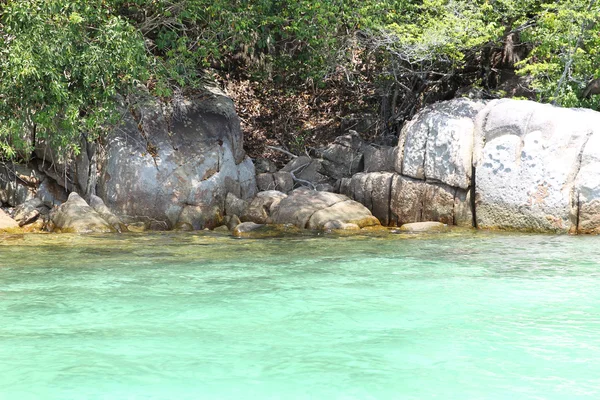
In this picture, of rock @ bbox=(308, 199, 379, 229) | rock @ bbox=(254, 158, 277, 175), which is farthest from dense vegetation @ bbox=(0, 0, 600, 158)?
rock @ bbox=(308, 199, 379, 229)

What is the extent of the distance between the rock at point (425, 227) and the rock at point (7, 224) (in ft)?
23.7

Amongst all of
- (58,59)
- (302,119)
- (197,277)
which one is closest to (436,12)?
(302,119)

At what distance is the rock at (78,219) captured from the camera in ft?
45.2

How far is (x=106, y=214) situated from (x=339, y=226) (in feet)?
14.7

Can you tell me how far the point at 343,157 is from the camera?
60.3 ft

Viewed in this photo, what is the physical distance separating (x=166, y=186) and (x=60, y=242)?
11.8ft

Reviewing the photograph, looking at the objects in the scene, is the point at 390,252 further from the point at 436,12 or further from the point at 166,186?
the point at 436,12

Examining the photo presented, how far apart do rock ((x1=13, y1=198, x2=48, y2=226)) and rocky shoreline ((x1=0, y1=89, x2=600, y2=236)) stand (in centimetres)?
3

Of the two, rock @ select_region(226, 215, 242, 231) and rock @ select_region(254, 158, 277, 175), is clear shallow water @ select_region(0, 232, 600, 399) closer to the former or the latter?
rock @ select_region(226, 215, 242, 231)

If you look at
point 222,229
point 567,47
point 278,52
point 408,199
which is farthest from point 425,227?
point 278,52

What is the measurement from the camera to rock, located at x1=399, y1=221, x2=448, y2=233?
13973 millimetres

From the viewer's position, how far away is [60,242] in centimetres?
1232

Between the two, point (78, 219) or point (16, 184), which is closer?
point (78, 219)

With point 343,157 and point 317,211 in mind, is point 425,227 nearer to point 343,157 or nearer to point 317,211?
point 317,211
